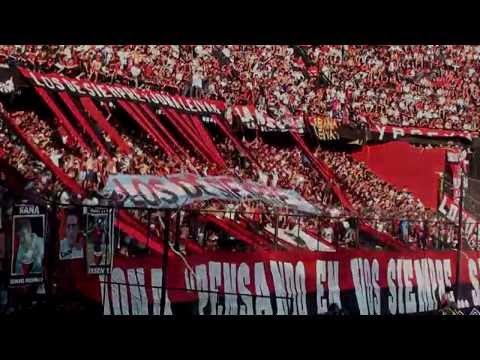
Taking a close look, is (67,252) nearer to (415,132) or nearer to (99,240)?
(99,240)

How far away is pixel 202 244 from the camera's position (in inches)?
247

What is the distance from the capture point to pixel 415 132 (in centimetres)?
695

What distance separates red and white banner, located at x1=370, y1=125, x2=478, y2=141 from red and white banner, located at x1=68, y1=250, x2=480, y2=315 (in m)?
0.94

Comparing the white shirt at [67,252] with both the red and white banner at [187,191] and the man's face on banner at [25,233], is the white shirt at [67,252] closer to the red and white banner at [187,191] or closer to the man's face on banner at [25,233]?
the man's face on banner at [25,233]

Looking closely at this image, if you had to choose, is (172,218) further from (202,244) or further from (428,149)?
(428,149)

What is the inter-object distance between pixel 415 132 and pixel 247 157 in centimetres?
146

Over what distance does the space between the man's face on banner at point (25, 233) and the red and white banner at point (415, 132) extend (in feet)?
9.07

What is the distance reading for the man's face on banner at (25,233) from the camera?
5941mm

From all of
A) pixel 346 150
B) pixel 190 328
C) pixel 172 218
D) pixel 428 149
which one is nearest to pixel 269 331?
pixel 190 328

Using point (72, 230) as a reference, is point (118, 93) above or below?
above

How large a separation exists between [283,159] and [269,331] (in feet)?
4.27

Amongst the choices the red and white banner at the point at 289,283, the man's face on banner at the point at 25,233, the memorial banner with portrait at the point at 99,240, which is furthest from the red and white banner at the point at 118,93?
the red and white banner at the point at 289,283

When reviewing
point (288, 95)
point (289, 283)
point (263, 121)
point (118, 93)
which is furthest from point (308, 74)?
point (289, 283)

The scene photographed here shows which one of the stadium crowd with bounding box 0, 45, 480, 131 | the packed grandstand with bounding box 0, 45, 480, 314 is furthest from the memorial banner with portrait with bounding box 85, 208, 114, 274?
the stadium crowd with bounding box 0, 45, 480, 131
